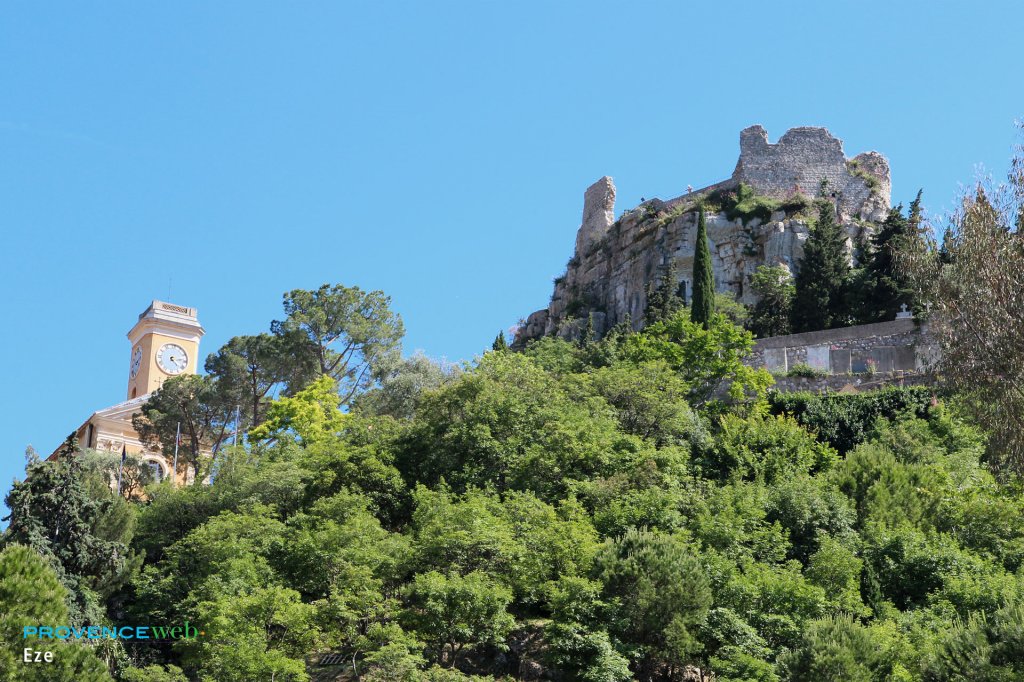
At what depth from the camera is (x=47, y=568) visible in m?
23.8

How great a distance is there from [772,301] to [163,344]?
3330 centimetres

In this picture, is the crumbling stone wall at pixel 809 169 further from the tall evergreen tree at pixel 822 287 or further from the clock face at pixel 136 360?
the clock face at pixel 136 360

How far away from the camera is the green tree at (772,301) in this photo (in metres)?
47.9

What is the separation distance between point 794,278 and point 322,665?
Result: 31520mm

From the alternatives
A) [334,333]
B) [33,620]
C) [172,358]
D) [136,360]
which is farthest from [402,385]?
[136,360]

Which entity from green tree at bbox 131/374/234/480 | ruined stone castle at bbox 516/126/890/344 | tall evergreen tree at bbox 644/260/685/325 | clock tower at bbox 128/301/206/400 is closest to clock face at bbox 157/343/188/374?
clock tower at bbox 128/301/206/400

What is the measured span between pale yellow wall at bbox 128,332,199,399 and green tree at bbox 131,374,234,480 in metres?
16.6

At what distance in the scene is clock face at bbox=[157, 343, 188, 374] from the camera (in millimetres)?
67188

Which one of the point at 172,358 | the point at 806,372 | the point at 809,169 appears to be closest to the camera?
the point at 806,372

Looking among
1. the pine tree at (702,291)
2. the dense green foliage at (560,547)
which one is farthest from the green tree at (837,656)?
the pine tree at (702,291)

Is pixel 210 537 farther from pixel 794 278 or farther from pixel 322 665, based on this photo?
pixel 794 278

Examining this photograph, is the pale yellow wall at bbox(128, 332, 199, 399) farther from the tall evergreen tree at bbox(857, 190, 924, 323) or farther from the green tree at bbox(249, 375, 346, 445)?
the tall evergreen tree at bbox(857, 190, 924, 323)

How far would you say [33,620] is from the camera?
22.2m

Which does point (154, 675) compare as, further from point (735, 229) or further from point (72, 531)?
point (735, 229)
